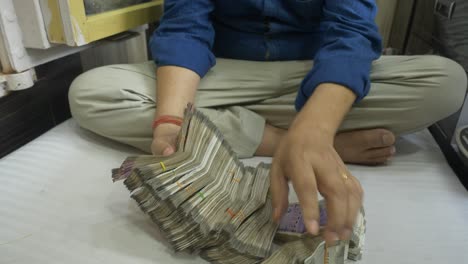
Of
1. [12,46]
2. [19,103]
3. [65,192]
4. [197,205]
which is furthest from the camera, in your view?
[19,103]

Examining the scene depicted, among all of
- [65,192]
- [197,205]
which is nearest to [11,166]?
[65,192]

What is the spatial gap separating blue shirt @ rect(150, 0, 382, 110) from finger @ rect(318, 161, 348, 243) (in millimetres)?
224

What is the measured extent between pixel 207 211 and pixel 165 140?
151 mm

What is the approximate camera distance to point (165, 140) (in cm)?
62

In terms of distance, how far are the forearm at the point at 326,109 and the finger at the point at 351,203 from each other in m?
0.09

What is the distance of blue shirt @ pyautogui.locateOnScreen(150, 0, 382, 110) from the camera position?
62 cm

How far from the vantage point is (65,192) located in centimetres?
66

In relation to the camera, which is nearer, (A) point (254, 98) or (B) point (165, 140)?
(B) point (165, 140)

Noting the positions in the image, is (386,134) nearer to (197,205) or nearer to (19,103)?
(197,205)

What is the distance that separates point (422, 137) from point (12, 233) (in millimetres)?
819

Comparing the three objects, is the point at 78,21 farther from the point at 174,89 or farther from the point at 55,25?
the point at 174,89

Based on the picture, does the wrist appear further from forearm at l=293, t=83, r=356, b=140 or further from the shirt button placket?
the shirt button placket

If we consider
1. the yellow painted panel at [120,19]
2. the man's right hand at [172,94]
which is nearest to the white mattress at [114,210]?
the man's right hand at [172,94]

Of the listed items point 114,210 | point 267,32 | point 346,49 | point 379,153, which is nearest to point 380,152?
point 379,153
